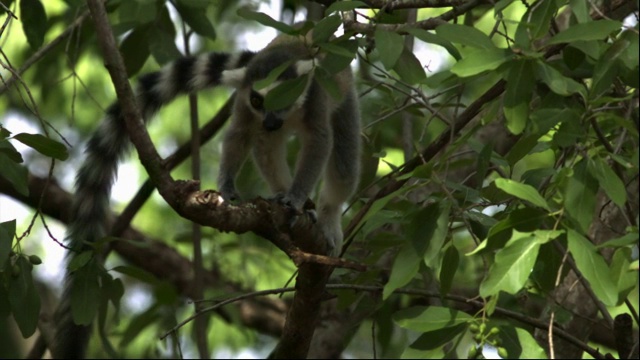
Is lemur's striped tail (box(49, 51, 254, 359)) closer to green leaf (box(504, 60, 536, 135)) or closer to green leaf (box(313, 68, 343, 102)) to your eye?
green leaf (box(313, 68, 343, 102))

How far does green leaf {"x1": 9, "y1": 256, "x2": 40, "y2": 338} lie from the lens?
143 inches

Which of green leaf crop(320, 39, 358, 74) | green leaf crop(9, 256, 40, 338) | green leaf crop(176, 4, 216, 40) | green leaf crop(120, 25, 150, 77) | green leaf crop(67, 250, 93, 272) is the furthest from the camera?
green leaf crop(120, 25, 150, 77)

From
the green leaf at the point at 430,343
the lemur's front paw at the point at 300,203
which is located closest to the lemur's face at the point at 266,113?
the lemur's front paw at the point at 300,203

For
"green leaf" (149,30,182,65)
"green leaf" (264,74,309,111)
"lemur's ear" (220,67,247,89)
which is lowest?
"green leaf" (264,74,309,111)

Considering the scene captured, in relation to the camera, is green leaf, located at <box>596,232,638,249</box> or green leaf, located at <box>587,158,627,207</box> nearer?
green leaf, located at <box>596,232,638,249</box>

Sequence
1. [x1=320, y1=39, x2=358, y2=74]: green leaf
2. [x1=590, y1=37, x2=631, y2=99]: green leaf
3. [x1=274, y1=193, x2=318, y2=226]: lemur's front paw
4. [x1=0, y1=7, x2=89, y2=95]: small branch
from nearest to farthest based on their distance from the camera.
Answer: [x1=590, y1=37, x2=631, y2=99]: green leaf, [x1=320, y1=39, x2=358, y2=74]: green leaf, [x1=274, y1=193, x2=318, y2=226]: lemur's front paw, [x1=0, y1=7, x2=89, y2=95]: small branch

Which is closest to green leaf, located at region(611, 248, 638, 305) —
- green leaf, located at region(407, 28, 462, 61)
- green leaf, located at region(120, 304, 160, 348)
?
green leaf, located at region(407, 28, 462, 61)

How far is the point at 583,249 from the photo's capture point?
2.55 meters

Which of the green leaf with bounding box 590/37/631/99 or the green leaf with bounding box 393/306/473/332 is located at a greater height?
the green leaf with bounding box 590/37/631/99

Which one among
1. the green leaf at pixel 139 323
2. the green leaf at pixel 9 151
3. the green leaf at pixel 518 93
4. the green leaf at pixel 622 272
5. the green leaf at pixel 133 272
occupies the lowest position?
the green leaf at pixel 622 272

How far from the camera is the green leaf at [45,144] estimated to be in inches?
135

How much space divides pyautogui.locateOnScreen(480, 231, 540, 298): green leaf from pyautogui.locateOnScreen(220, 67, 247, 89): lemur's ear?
265cm

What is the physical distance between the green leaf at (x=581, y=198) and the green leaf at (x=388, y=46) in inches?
26.0

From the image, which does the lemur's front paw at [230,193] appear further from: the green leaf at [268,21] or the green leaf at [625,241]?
the green leaf at [625,241]
